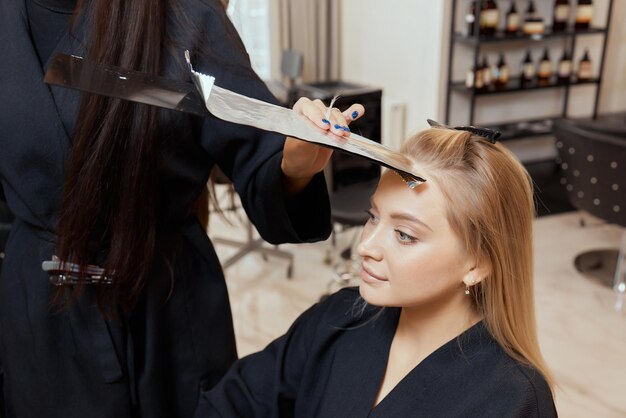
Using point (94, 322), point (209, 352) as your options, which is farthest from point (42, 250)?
point (209, 352)

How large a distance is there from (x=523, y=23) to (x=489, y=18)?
14.5 inches

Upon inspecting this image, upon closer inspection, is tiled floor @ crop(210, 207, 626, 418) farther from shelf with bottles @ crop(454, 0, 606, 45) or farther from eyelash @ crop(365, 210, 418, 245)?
eyelash @ crop(365, 210, 418, 245)

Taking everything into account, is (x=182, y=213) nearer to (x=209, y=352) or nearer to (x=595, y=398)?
(x=209, y=352)

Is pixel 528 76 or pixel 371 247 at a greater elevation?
pixel 371 247

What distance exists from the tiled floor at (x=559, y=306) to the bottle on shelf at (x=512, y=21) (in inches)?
42.6

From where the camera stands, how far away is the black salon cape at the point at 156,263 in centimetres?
81

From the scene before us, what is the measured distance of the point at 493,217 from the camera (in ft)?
2.70

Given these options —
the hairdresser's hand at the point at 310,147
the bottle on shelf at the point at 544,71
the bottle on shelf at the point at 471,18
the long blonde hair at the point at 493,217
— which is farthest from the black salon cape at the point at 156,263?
the bottle on shelf at the point at 544,71

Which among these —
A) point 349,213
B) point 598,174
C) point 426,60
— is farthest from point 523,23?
point 349,213

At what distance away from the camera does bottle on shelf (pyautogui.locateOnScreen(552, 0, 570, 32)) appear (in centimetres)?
353

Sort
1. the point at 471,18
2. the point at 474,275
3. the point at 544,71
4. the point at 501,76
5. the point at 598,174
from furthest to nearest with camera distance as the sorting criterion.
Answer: the point at 544,71
the point at 501,76
the point at 471,18
the point at 598,174
the point at 474,275

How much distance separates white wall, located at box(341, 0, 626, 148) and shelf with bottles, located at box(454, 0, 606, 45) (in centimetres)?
11

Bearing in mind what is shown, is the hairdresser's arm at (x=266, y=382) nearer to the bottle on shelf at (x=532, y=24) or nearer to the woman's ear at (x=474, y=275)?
the woman's ear at (x=474, y=275)

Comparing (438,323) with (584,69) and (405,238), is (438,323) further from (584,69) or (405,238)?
(584,69)
